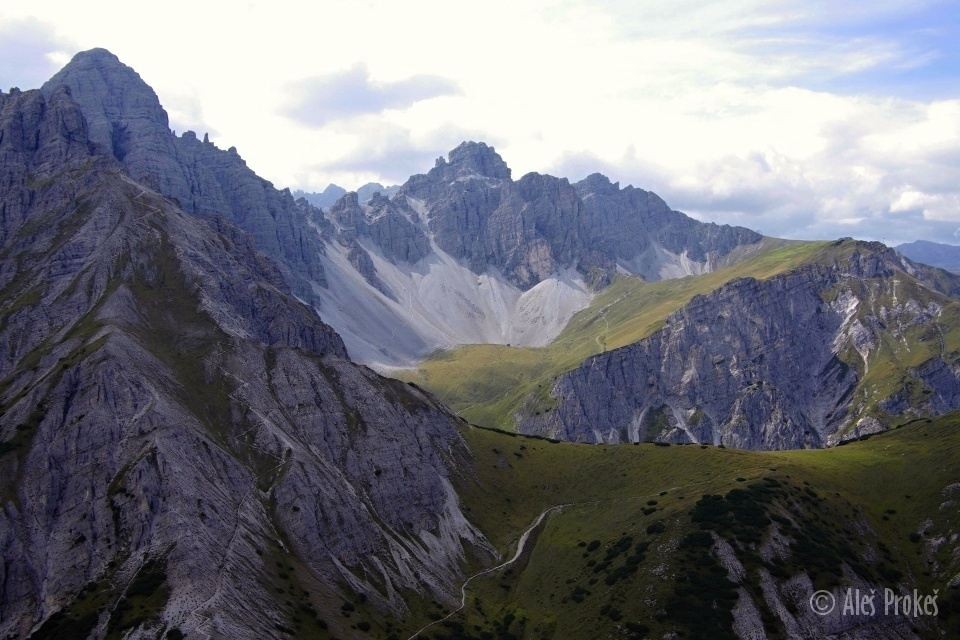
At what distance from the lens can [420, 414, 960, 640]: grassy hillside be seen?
138m

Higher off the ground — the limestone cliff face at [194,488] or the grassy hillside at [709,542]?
the limestone cliff face at [194,488]

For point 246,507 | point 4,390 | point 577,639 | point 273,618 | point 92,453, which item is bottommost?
point 577,639

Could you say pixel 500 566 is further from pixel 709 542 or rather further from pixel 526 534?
pixel 709 542

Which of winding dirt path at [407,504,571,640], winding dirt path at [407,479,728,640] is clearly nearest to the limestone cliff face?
winding dirt path at [407,504,571,640]

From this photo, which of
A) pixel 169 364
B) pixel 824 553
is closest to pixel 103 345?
pixel 169 364

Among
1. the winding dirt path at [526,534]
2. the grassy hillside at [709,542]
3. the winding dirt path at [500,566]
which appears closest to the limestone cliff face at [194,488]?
the winding dirt path at [500,566]

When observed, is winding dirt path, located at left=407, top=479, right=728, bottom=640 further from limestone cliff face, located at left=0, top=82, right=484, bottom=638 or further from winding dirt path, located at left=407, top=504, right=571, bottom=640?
limestone cliff face, located at left=0, top=82, right=484, bottom=638

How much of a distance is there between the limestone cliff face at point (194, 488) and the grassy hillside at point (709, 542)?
18067 millimetres

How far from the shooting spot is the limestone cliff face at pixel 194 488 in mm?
124688

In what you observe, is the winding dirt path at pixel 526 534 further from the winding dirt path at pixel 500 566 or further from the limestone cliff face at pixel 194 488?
the limestone cliff face at pixel 194 488

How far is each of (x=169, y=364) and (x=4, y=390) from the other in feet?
→ 119

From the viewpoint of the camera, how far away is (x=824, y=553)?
146 meters

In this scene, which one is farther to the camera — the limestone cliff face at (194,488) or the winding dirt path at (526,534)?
the winding dirt path at (526,534)

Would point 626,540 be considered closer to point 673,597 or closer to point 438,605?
point 673,597
